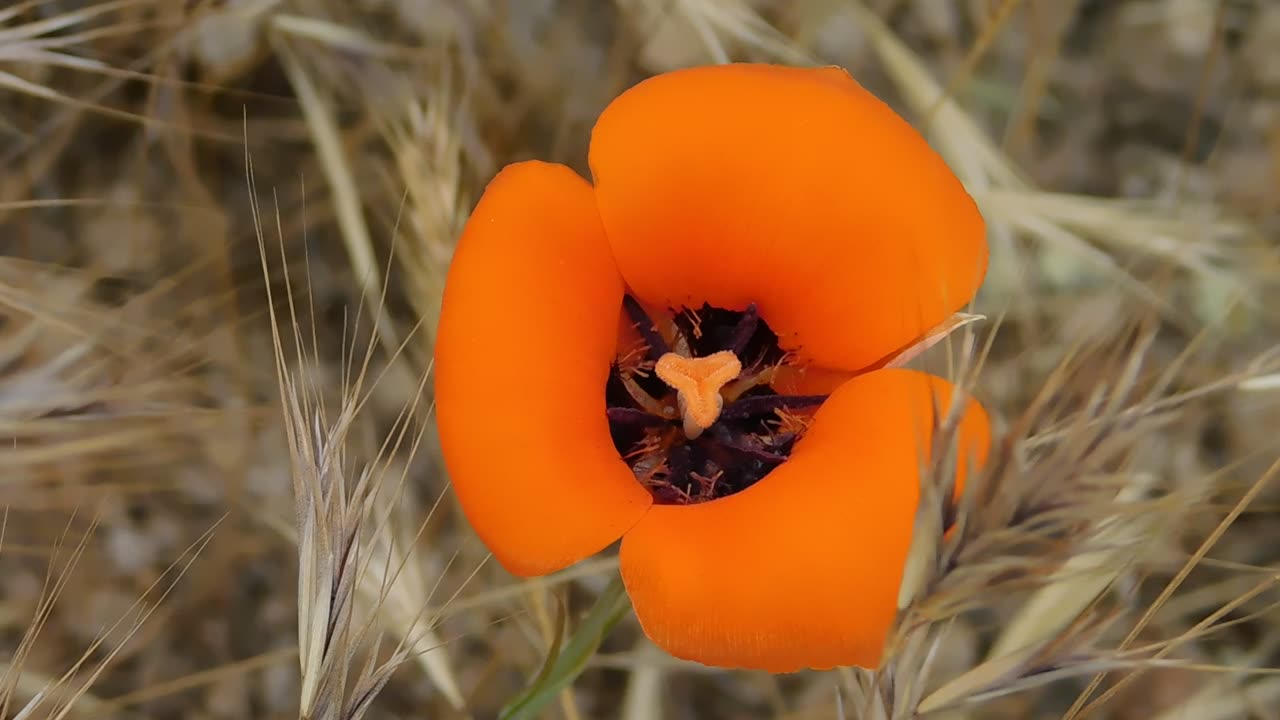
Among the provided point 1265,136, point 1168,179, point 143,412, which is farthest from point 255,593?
point 1265,136

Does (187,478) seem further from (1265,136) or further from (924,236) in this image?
(1265,136)

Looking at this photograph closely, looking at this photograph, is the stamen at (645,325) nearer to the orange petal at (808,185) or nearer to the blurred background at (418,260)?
the orange petal at (808,185)

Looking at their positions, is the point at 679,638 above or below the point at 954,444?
below

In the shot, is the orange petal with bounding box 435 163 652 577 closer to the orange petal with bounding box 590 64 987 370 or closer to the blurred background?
the orange petal with bounding box 590 64 987 370

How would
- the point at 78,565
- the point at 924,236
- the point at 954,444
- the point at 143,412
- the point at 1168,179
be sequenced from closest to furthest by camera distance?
the point at 954,444 < the point at 924,236 < the point at 143,412 < the point at 78,565 < the point at 1168,179

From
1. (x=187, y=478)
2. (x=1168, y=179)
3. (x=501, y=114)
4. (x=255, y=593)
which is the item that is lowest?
(x=255, y=593)

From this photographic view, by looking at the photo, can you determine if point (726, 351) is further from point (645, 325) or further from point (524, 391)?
point (524, 391)

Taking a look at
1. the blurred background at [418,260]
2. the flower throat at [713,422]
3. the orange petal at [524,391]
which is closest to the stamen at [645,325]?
the flower throat at [713,422]
